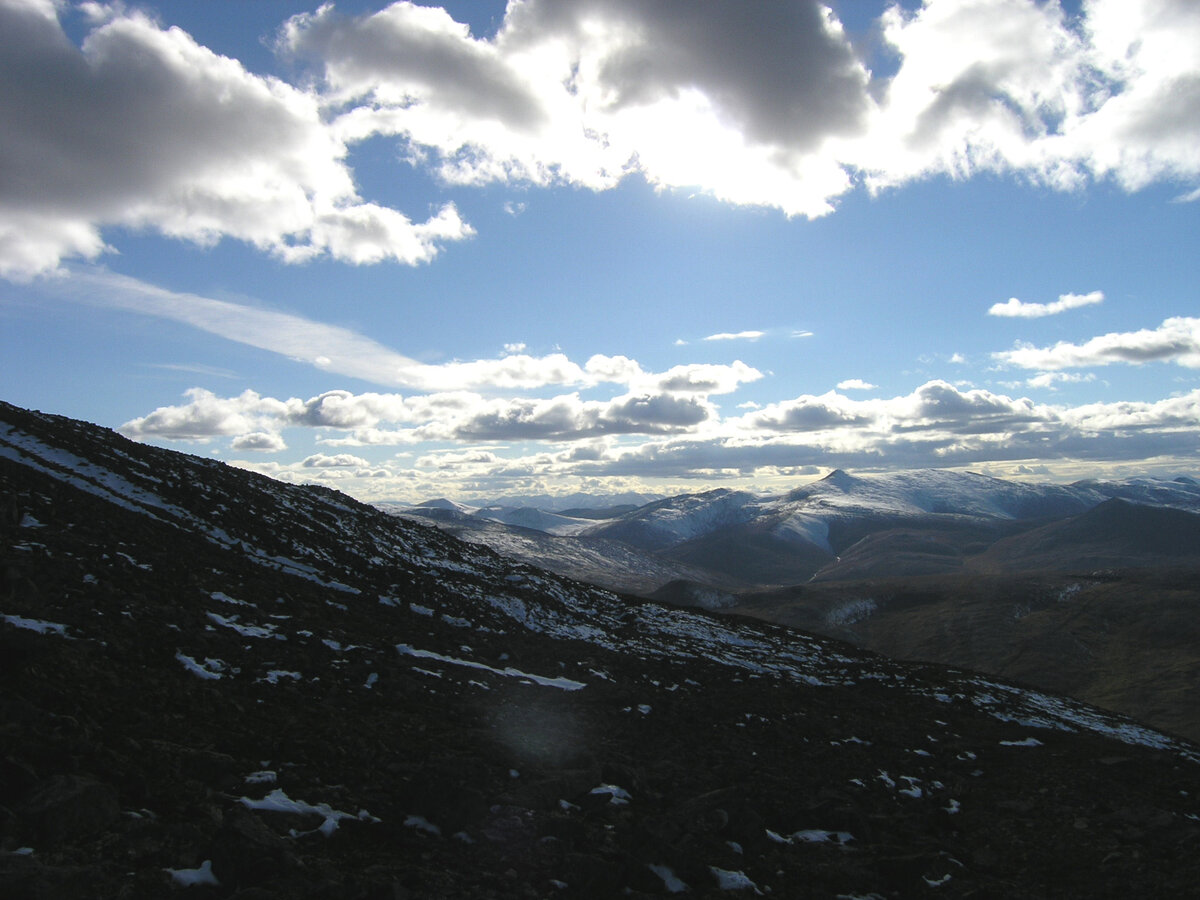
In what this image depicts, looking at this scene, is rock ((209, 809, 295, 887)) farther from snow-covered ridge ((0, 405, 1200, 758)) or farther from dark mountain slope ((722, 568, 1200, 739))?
dark mountain slope ((722, 568, 1200, 739))

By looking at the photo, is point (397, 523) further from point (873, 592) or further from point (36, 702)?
point (873, 592)

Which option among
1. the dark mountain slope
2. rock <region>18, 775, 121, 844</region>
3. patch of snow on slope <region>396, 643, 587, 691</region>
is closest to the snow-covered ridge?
patch of snow on slope <region>396, 643, 587, 691</region>

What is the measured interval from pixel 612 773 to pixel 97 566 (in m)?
18.4

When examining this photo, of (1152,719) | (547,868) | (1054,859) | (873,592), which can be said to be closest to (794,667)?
(1054,859)

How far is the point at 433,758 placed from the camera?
48.9ft

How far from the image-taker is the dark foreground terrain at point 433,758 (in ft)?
32.1

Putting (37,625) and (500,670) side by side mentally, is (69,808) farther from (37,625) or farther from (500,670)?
(500,670)

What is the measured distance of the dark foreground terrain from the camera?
32.1 feet

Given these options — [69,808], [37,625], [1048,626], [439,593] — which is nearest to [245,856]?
[69,808]

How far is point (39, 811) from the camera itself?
338 inches

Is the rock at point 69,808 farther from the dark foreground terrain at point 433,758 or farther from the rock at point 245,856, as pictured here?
the rock at point 245,856

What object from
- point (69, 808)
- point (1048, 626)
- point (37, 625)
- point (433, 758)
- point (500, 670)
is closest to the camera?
point (69, 808)

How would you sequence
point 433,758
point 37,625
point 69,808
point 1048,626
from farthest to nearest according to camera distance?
point 1048,626 → point 37,625 → point 433,758 → point 69,808

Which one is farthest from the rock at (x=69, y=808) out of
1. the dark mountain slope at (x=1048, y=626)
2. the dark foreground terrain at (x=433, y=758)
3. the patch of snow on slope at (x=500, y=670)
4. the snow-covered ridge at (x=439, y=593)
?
the dark mountain slope at (x=1048, y=626)
